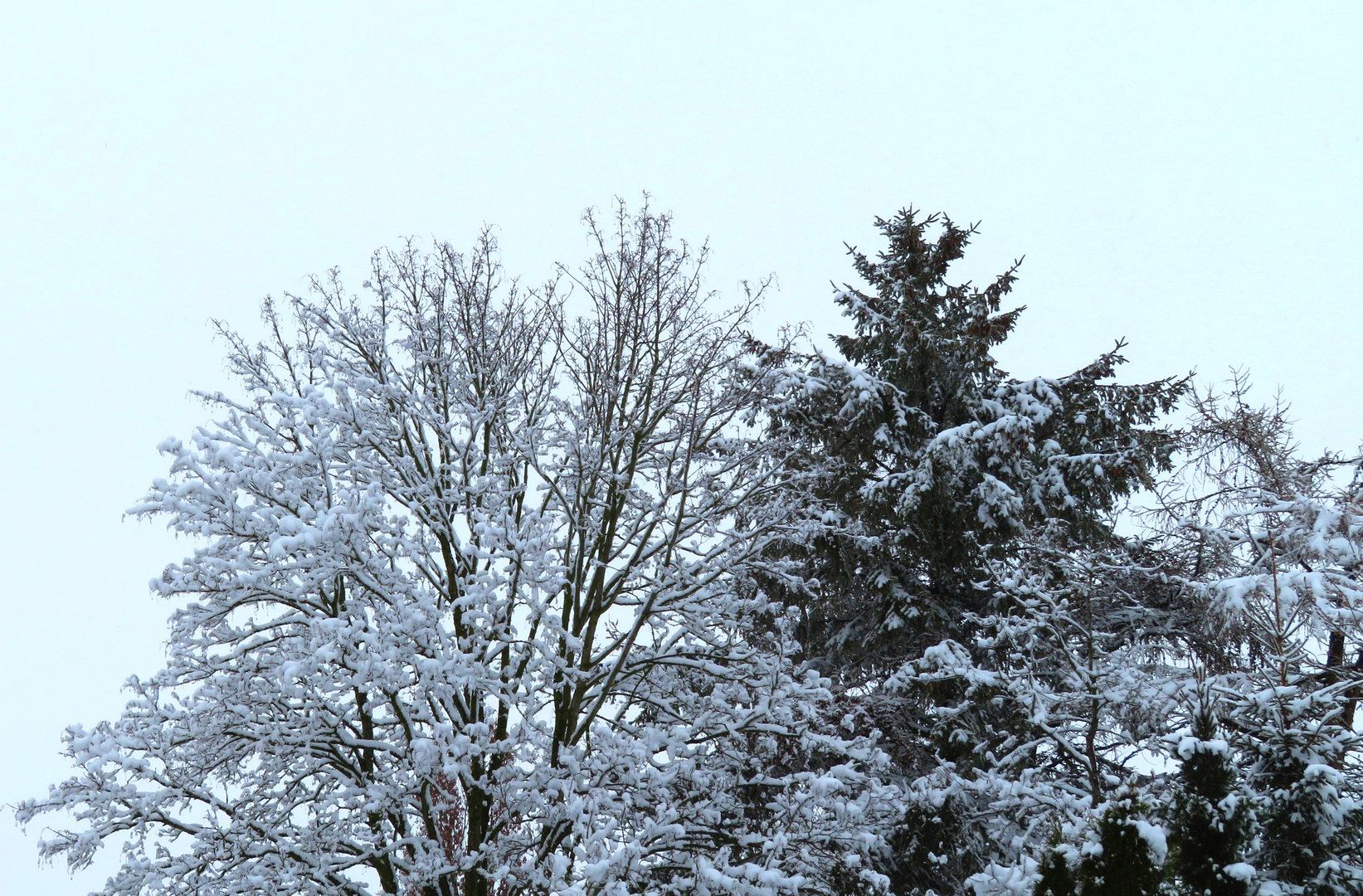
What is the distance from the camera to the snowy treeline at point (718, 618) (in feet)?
25.9

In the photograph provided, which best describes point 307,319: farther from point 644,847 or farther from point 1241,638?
point 1241,638

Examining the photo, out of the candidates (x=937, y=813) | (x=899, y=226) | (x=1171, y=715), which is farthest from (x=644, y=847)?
(x=899, y=226)

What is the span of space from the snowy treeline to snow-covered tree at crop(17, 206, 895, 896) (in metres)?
0.06

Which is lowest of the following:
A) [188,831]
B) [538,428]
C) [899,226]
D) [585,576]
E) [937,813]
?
[188,831]

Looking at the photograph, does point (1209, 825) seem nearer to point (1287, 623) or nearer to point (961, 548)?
point (1287, 623)

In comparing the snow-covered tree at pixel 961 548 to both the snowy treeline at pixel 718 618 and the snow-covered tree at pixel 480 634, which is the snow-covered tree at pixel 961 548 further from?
the snow-covered tree at pixel 480 634

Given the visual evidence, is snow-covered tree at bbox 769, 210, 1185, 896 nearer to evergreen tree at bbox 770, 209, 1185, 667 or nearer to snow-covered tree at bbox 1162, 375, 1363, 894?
evergreen tree at bbox 770, 209, 1185, 667

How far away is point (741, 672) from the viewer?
31.3ft

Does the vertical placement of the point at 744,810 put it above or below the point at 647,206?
below

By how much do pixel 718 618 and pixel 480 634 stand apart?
2851 mm

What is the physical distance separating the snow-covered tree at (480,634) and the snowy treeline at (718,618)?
57 mm

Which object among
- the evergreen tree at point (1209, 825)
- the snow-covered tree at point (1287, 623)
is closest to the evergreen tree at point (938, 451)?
the snow-covered tree at point (1287, 623)

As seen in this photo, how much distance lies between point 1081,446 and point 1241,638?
9.61ft

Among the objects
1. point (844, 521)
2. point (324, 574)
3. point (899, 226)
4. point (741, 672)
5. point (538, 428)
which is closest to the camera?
point (324, 574)
